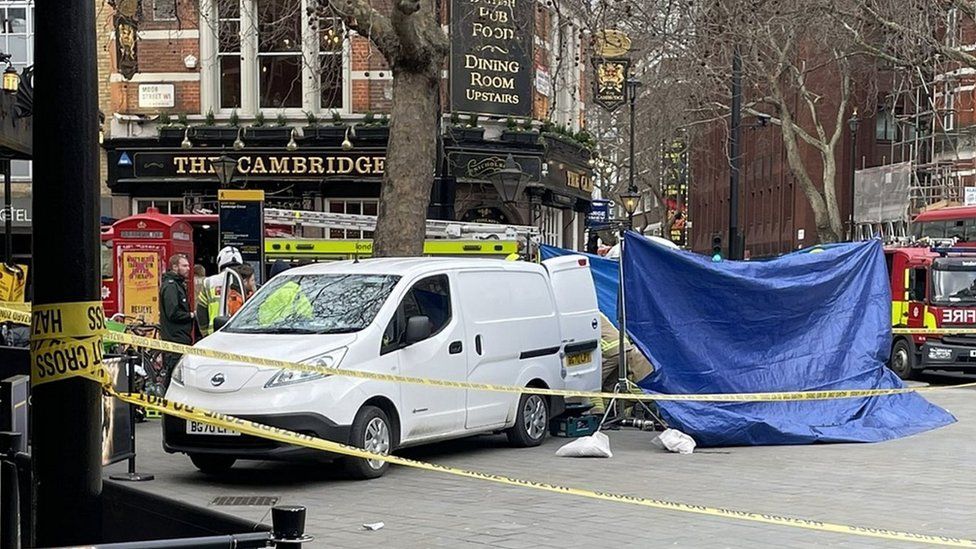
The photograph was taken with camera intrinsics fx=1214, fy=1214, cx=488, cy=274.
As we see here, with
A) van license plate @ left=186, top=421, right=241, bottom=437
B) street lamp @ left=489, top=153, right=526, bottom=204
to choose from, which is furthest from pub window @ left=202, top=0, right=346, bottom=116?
van license plate @ left=186, top=421, right=241, bottom=437

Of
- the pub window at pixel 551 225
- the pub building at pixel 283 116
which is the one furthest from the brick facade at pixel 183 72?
the pub window at pixel 551 225

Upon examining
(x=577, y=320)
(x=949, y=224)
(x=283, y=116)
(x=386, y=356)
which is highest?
(x=283, y=116)

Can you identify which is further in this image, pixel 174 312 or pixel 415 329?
pixel 174 312

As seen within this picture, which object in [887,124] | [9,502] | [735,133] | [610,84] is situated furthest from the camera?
[887,124]

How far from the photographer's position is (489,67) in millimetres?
25156

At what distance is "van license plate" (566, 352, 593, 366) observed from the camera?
12898mm

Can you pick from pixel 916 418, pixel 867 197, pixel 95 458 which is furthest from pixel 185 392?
pixel 867 197

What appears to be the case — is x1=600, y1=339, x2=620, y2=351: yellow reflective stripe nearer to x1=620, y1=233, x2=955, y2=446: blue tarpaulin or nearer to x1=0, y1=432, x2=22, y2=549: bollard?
x1=620, y1=233, x2=955, y2=446: blue tarpaulin

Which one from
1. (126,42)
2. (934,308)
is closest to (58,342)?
(934,308)

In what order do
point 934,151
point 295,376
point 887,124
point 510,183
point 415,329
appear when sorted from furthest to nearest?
point 934,151 → point 887,124 → point 510,183 → point 415,329 → point 295,376

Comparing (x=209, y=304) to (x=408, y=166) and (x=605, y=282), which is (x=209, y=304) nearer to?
(x=408, y=166)

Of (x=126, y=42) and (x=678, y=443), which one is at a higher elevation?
(x=126, y=42)

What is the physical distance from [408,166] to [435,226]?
19.1 feet

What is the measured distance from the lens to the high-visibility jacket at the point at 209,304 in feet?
48.0
